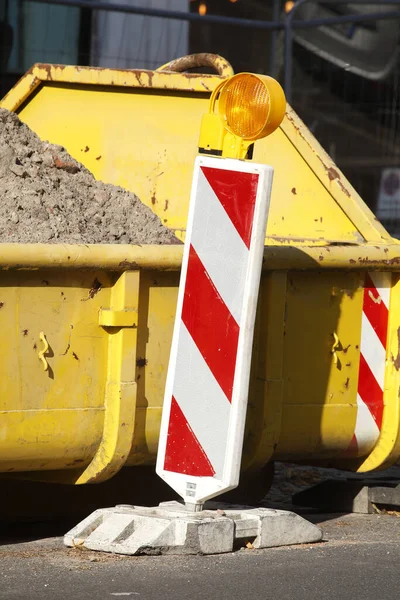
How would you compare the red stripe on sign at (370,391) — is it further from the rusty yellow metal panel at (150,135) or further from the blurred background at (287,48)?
the blurred background at (287,48)

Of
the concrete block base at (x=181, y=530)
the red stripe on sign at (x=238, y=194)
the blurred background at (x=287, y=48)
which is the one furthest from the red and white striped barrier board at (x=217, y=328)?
the blurred background at (x=287, y=48)

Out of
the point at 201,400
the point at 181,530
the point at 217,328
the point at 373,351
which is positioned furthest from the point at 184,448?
the point at 373,351

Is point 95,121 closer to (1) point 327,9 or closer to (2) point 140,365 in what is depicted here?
(2) point 140,365

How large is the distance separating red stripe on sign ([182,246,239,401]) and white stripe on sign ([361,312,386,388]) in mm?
779

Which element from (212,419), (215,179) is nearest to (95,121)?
(215,179)

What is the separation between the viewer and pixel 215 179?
13.7 feet

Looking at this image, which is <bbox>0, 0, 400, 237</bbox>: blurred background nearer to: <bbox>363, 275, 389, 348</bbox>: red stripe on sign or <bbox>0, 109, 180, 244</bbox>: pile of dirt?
<bbox>0, 109, 180, 244</bbox>: pile of dirt

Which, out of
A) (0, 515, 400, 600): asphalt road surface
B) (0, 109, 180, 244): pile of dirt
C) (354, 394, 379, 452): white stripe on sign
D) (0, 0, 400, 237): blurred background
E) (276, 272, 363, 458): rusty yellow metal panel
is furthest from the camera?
(0, 0, 400, 237): blurred background

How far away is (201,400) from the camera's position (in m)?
4.16

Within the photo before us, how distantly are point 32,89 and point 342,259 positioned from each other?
1.73m

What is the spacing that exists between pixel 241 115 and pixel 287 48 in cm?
413

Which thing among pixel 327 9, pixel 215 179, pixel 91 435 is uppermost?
pixel 327 9

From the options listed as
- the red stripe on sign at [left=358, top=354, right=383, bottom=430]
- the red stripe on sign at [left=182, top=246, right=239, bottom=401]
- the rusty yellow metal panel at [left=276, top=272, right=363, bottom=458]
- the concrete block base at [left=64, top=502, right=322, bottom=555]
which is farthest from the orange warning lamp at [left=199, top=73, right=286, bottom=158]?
the concrete block base at [left=64, top=502, right=322, bottom=555]

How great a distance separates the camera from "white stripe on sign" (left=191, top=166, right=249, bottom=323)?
4.14 metres
